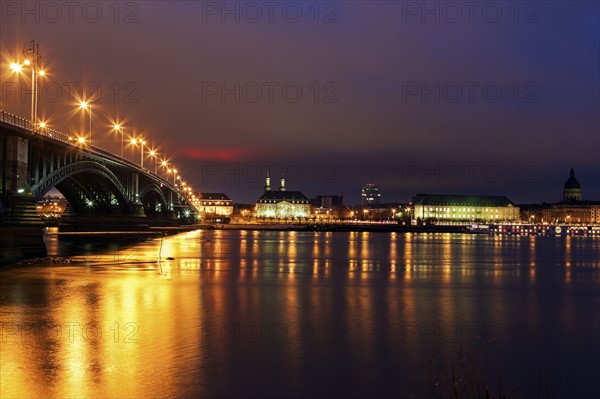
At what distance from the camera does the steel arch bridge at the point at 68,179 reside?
44.8 metres

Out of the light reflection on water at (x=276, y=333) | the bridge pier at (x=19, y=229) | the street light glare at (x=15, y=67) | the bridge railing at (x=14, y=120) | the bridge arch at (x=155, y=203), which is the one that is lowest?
the light reflection on water at (x=276, y=333)

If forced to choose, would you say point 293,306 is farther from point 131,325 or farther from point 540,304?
point 540,304

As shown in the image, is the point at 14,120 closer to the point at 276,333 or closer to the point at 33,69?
the point at 33,69

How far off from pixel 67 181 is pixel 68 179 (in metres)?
1.91

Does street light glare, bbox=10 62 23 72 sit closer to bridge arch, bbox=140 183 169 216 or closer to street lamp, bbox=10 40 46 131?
street lamp, bbox=10 40 46 131

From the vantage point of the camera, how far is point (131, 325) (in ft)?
70.9

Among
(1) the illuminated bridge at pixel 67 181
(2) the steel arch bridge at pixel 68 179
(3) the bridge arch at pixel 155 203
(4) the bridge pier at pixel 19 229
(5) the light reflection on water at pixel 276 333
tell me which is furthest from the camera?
(3) the bridge arch at pixel 155 203

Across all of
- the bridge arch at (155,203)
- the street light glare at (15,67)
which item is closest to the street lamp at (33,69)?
the street light glare at (15,67)

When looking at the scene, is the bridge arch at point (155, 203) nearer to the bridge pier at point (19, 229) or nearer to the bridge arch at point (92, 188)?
the bridge arch at point (92, 188)

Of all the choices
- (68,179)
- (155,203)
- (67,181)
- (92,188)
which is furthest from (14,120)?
(155,203)

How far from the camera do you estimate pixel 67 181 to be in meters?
77.3

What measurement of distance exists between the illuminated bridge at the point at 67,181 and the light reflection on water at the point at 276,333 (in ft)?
21.7

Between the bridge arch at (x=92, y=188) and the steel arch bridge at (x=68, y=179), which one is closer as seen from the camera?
the steel arch bridge at (x=68, y=179)

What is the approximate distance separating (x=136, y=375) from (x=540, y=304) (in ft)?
70.8
